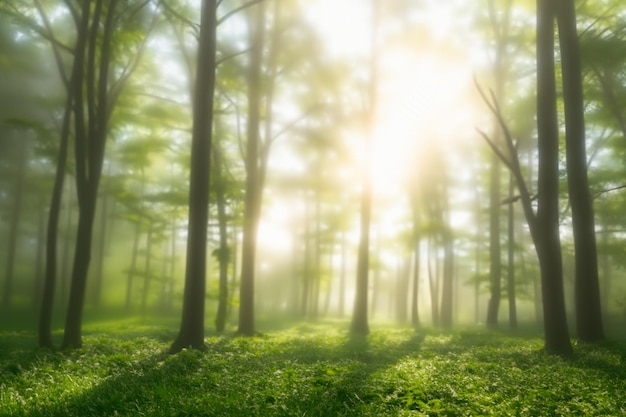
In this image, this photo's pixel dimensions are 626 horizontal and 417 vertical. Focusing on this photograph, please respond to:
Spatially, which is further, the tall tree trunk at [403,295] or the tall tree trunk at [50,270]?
the tall tree trunk at [403,295]

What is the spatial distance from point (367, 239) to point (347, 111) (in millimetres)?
6154

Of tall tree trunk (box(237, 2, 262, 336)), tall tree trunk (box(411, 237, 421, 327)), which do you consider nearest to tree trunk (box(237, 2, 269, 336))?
tall tree trunk (box(237, 2, 262, 336))

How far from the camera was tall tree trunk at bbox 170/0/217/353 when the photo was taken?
38.4ft

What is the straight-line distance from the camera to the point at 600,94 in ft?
59.1

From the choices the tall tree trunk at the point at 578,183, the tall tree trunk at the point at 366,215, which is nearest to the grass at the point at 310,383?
the tall tree trunk at the point at 578,183

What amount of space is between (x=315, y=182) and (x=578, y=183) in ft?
58.4

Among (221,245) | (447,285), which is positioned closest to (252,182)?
(221,245)

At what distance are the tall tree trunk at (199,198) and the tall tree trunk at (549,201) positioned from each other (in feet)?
27.3

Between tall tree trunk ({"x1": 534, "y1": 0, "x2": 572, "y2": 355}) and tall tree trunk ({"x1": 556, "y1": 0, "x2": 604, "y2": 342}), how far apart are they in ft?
4.10

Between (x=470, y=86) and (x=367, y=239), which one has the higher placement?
(x=470, y=86)

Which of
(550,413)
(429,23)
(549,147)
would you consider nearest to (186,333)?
(550,413)

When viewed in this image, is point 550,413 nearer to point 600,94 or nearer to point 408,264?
point 600,94

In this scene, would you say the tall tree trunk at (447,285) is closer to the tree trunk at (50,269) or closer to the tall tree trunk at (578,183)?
the tall tree trunk at (578,183)

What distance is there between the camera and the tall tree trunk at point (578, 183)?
12.7 metres
